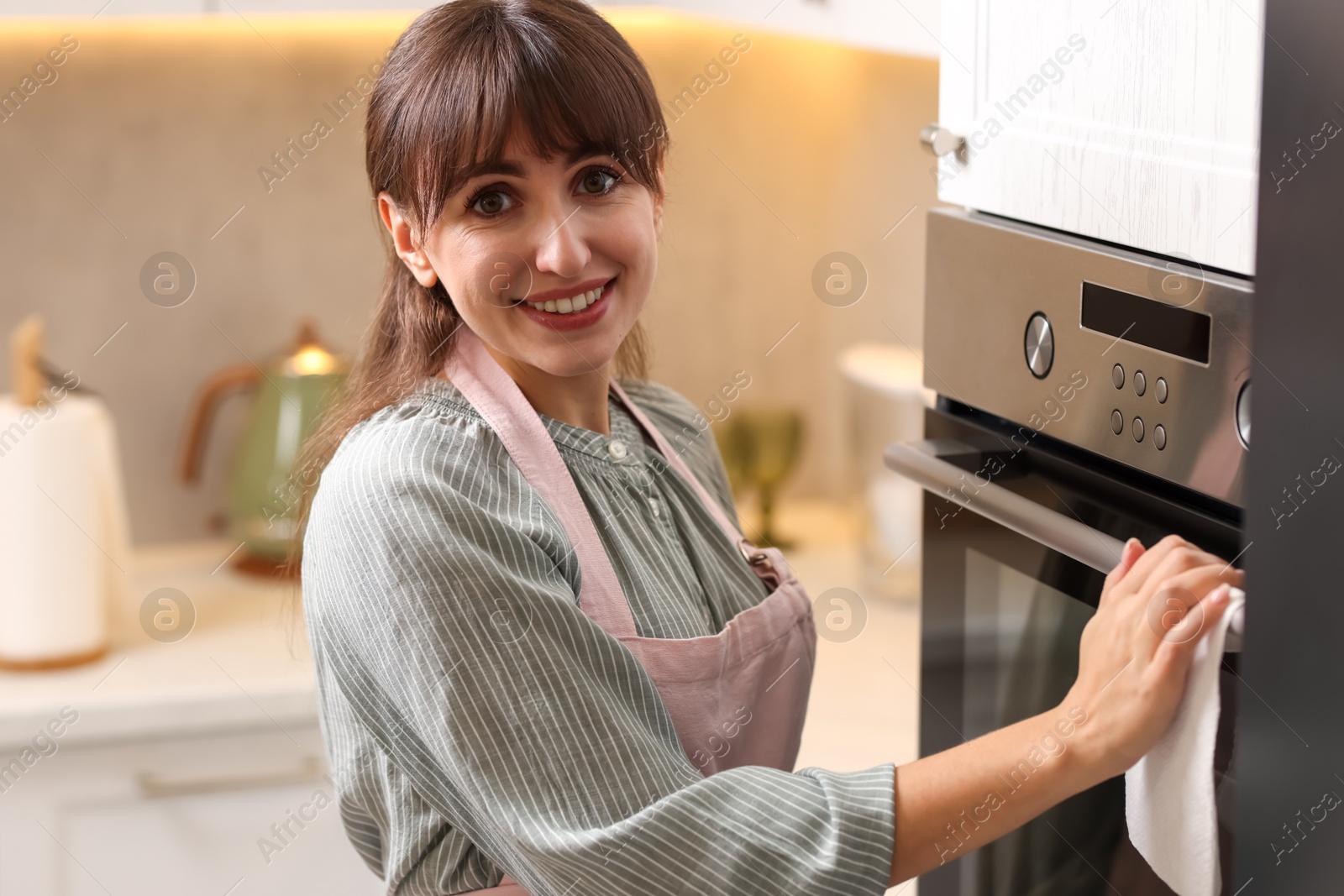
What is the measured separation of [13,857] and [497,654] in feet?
3.98

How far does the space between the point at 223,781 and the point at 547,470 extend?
1.01 metres

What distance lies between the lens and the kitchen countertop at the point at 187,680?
1.61 metres

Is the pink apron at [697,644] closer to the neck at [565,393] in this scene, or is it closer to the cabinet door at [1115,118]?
the neck at [565,393]

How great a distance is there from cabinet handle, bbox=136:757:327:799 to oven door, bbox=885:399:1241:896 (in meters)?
0.91

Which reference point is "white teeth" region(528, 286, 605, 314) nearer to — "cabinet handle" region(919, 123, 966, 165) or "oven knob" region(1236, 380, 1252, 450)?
"cabinet handle" region(919, 123, 966, 165)

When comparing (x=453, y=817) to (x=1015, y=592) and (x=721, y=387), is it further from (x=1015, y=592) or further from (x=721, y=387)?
(x=721, y=387)

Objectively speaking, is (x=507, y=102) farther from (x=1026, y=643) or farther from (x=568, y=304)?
(x=1026, y=643)

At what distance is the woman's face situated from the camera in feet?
2.69

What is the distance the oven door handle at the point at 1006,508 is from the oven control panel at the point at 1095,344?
0.14 feet

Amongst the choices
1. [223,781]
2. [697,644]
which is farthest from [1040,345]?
[223,781]

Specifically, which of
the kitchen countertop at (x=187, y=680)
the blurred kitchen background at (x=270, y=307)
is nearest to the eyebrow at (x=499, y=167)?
the kitchen countertop at (x=187, y=680)

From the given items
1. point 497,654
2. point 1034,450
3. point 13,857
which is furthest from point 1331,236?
point 13,857

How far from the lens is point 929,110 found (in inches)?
74.0

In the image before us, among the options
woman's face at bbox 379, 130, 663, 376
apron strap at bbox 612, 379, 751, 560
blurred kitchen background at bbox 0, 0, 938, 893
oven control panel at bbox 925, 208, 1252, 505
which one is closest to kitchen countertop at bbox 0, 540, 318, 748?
blurred kitchen background at bbox 0, 0, 938, 893
